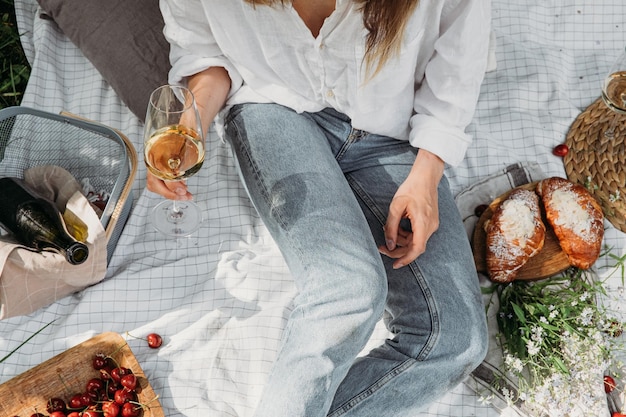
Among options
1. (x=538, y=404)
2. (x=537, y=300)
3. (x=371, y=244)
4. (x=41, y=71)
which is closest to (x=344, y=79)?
(x=371, y=244)

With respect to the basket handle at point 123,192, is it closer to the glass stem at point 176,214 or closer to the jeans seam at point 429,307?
the glass stem at point 176,214

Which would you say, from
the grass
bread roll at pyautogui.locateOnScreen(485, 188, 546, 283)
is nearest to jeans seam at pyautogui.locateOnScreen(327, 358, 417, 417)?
bread roll at pyautogui.locateOnScreen(485, 188, 546, 283)

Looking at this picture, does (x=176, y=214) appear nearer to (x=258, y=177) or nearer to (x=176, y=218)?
(x=176, y=218)

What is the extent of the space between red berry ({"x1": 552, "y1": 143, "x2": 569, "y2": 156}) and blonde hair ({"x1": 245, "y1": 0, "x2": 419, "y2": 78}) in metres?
0.70

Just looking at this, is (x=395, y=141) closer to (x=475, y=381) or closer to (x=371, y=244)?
(x=371, y=244)

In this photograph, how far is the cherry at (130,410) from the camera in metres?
1.25

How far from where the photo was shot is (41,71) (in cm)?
170

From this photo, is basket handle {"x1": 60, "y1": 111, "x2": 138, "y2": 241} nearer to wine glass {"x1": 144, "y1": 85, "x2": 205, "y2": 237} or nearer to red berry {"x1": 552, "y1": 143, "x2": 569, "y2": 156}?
wine glass {"x1": 144, "y1": 85, "x2": 205, "y2": 237}

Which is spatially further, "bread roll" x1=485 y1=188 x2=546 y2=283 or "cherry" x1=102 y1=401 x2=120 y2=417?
"bread roll" x1=485 y1=188 x2=546 y2=283

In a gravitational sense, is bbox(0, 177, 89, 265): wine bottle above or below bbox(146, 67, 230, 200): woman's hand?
below

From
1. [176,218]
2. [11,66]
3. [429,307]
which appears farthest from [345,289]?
[11,66]

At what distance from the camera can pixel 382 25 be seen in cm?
112

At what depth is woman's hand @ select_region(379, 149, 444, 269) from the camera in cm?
125

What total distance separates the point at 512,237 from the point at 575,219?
0.16 m
